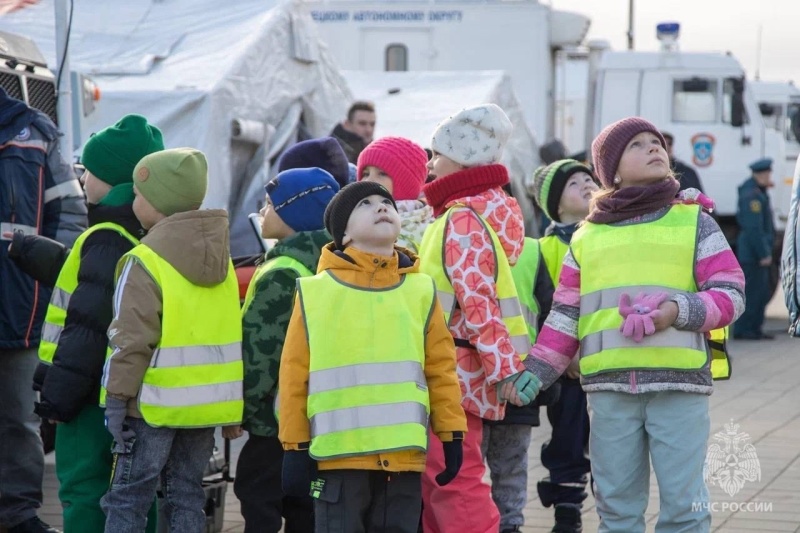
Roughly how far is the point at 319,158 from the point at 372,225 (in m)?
1.67

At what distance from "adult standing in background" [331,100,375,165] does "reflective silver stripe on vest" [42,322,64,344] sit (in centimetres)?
533

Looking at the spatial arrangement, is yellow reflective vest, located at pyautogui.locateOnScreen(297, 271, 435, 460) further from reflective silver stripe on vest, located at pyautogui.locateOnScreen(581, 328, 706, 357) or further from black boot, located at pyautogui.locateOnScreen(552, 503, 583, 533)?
black boot, located at pyautogui.locateOnScreen(552, 503, 583, 533)

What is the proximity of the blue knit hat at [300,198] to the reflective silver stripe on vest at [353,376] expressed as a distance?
108cm

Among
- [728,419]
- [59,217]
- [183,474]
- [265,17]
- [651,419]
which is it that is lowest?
[728,419]

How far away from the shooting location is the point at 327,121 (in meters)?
12.3

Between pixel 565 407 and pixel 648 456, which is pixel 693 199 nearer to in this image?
pixel 648 456

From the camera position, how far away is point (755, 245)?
15352mm

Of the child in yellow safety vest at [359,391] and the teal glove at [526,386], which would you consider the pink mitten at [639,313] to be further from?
the child in yellow safety vest at [359,391]

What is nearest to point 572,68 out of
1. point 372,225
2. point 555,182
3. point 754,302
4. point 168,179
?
point 754,302

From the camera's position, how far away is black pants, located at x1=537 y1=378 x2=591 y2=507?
6.42 m

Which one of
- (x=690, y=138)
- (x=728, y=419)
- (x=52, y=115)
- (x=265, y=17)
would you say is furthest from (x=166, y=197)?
(x=690, y=138)

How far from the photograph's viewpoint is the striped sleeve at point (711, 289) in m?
4.57

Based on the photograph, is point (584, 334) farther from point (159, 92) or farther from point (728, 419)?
point (159, 92)

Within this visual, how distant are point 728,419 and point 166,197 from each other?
18.3ft
